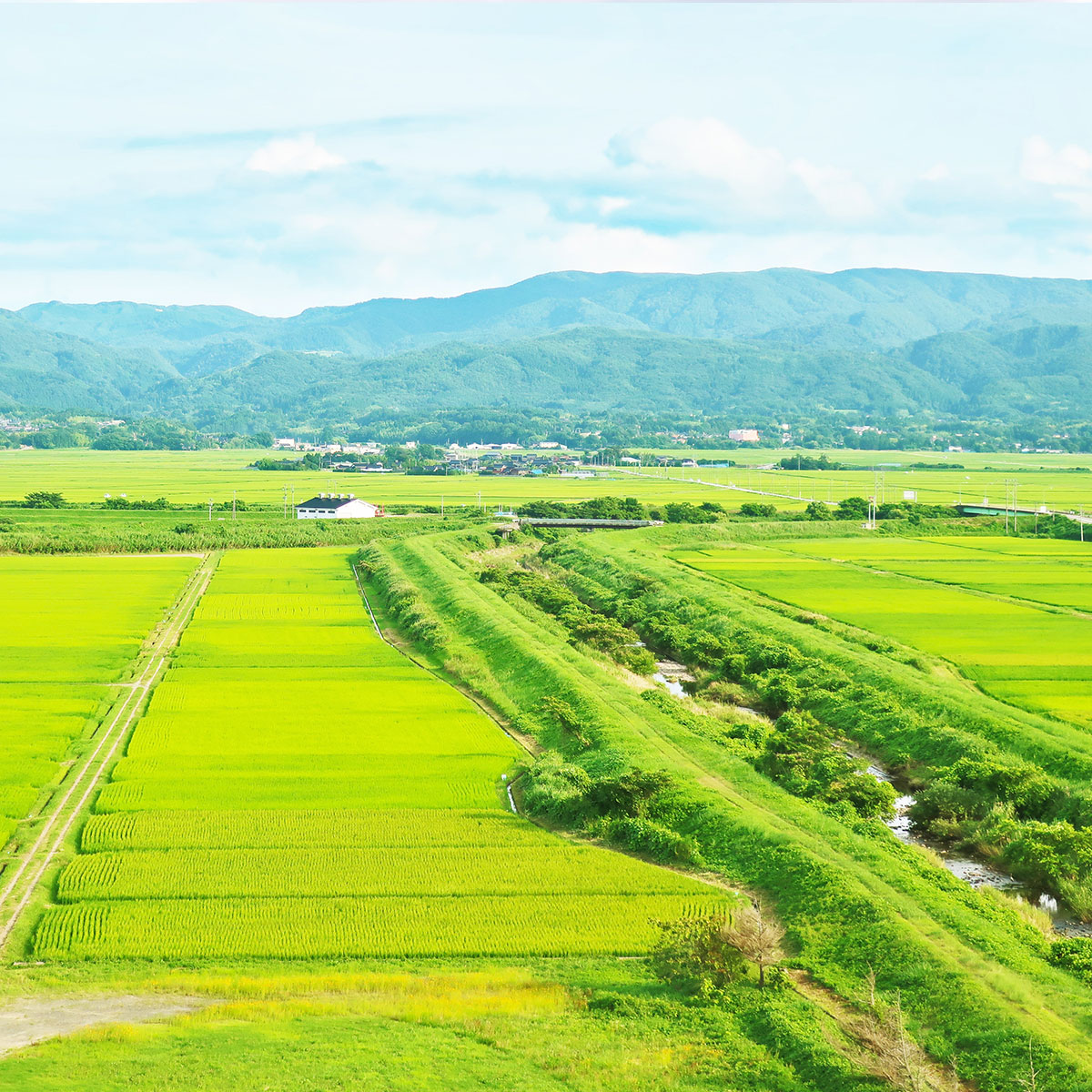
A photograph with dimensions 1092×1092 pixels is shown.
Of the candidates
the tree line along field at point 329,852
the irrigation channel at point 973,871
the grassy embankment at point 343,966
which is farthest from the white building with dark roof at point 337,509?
the irrigation channel at point 973,871

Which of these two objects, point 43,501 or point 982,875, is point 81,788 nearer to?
point 982,875

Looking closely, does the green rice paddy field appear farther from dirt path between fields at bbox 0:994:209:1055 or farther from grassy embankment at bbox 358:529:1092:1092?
dirt path between fields at bbox 0:994:209:1055

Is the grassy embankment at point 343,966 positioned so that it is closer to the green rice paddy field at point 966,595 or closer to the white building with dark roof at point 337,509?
the green rice paddy field at point 966,595

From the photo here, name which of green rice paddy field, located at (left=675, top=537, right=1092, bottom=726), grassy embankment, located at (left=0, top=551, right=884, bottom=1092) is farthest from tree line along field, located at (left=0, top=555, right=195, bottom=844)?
green rice paddy field, located at (left=675, top=537, right=1092, bottom=726)

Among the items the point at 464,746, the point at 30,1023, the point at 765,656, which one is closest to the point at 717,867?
the point at 464,746

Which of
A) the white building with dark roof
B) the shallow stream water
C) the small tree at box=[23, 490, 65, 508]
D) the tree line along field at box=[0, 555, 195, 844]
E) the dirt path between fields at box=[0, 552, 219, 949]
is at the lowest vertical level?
the shallow stream water

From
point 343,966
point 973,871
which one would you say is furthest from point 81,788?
point 973,871

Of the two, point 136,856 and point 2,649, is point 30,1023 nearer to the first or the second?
point 136,856
